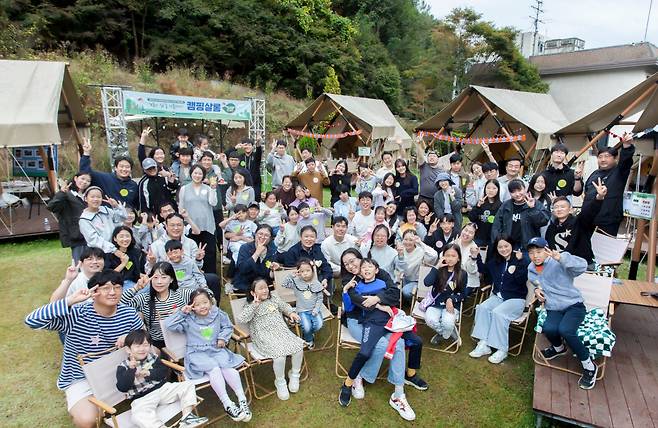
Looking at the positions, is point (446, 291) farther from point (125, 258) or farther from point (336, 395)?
point (125, 258)

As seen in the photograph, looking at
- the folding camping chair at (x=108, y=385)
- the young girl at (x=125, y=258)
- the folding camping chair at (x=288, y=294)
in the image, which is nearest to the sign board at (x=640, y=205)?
the folding camping chair at (x=288, y=294)

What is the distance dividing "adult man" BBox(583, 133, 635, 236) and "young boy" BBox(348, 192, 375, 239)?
105 inches

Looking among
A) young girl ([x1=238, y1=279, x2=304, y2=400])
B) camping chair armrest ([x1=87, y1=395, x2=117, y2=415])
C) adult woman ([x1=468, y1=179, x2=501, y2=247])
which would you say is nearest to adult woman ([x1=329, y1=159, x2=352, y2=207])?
adult woman ([x1=468, y1=179, x2=501, y2=247])

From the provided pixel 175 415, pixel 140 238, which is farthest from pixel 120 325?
pixel 140 238

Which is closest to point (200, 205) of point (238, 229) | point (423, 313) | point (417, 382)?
point (238, 229)

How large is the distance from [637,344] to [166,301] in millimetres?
4810

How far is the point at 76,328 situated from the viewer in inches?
123

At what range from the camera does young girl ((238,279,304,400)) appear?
12.2 ft

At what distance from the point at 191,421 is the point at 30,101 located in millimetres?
6340

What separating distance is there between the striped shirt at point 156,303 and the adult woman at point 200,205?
1.38m

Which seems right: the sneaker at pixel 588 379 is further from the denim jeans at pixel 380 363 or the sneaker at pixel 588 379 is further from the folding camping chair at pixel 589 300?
the denim jeans at pixel 380 363

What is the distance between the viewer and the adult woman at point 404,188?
6.73 metres

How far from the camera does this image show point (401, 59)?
33531mm

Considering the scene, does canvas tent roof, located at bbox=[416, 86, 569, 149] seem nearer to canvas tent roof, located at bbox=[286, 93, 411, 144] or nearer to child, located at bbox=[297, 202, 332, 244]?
canvas tent roof, located at bbox=[286, 93, 411, 144]
